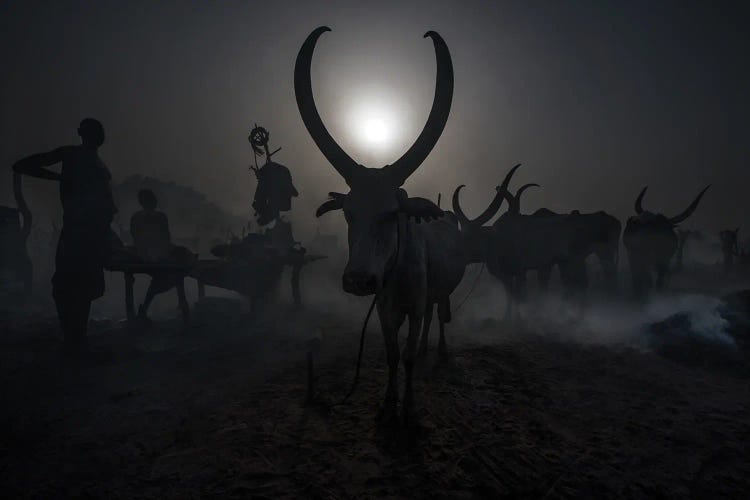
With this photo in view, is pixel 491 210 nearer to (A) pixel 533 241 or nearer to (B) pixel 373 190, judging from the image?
(A) pixel 533 241

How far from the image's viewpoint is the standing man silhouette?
5.78 meters

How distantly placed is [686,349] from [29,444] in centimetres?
963

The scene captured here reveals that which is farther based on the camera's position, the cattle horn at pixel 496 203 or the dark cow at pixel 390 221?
the cattle horn at pixel 496 203

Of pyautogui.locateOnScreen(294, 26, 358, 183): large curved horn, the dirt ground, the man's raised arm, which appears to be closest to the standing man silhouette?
the man's raised arm

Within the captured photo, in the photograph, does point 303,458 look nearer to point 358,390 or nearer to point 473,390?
point 358,390

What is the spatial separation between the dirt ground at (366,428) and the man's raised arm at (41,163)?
332 cm

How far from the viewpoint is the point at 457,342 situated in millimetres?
7445

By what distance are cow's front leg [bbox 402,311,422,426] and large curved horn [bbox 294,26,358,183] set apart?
1.84m

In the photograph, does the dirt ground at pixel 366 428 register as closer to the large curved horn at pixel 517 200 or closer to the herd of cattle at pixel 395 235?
the herd of cattle at pixel 395 235

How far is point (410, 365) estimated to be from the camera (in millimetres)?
3875

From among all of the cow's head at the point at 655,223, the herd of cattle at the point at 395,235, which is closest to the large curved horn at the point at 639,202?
the cow's head at the point at 655,223

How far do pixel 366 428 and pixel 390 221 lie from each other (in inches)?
90.6

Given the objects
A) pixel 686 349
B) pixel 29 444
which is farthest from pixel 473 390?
pixel 29 444

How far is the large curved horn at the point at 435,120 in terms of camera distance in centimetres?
359
